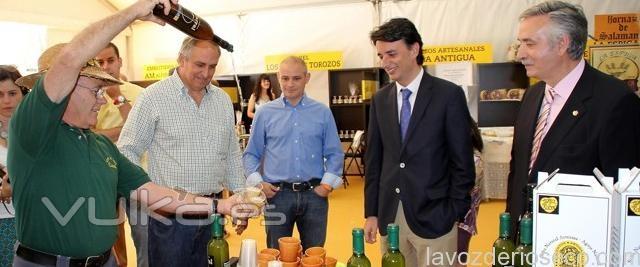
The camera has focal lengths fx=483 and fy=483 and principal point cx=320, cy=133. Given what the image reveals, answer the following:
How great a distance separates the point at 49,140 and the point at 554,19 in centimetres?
178

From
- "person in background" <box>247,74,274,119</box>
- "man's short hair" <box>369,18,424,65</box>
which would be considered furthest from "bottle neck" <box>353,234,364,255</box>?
"person in background" <box>247,74,274,119</box>

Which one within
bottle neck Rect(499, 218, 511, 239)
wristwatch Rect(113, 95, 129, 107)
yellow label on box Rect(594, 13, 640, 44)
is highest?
yellow label on box Rect(594, 13, 640, 44)

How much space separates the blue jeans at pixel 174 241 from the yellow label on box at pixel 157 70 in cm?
740

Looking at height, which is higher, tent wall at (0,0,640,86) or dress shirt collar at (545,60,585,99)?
tent wall at (0,0,640,86)

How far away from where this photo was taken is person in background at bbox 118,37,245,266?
96.8 inches

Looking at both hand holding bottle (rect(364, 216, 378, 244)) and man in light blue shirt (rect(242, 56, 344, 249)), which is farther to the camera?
man in light blue shirt (rect(242, 56, 344, 249))

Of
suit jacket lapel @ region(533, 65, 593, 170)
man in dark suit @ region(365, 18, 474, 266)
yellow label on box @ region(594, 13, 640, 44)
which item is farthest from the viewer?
yellow label on box @ region(594, 13, 640, 44)

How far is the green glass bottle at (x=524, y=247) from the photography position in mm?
1236

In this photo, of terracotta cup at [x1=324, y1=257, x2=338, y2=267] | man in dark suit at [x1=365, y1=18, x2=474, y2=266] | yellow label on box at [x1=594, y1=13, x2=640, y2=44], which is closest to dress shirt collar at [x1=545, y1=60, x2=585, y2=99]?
man in dark suit at [x1=365, y1=18, x2=474, y2=266]

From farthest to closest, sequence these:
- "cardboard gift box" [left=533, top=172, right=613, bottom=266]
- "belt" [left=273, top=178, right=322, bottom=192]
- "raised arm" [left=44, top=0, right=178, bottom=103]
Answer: "belt" [left=273, top=178, right=322, bottom=192] < "raised arm" [left=44, top=0, right=178, bottom=103] < "cardboard gift box" [left=533, top=172, right=613, bottom=266]

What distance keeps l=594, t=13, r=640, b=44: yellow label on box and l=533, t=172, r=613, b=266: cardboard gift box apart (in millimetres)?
7039

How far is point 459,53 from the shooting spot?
7.65m

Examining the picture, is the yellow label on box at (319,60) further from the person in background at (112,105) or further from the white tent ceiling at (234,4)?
the person in background at (112,105)

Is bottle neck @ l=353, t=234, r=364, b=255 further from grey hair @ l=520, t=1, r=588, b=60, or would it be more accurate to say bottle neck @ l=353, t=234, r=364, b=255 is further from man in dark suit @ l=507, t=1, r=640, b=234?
grey hair @ l=520, t=1, r=588, b=60
